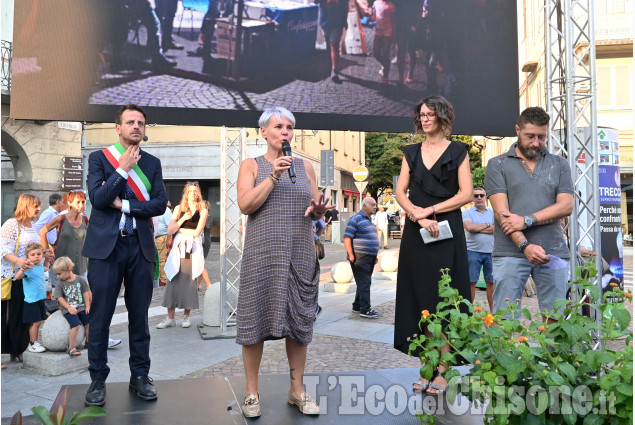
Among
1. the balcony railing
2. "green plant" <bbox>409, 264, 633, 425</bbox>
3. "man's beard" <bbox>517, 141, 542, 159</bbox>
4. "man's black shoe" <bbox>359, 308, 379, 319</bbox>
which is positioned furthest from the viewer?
the balcony railing

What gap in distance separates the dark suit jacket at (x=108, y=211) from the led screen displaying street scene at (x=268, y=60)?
233 cm

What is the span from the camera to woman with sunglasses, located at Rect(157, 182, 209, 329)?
710 centimetres

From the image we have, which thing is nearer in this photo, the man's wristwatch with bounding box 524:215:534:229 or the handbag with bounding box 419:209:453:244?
the handbag with bounding box 419:209:453:244

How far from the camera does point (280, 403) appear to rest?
359cm

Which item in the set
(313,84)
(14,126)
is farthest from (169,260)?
(14,126)

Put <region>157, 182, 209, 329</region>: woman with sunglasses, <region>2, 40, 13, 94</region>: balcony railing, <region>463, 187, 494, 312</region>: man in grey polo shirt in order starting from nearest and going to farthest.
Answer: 1. <region>157, 182, 209, 329</region>: woman with sunglasses
2. <region>463, 187, 494, 312</region>: man in grey polo shirt
3. <region>2, 40, 13, 94</region>: balcony railing

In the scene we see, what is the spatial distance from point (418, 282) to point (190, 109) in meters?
3.61

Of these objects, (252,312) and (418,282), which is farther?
(418,282)

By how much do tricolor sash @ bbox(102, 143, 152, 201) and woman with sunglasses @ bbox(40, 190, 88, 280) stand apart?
324 centimetres

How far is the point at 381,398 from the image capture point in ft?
12.0

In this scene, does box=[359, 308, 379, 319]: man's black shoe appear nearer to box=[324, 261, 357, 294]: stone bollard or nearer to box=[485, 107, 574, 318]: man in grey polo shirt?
box=[324, 261, 357, 294]: stone bollard

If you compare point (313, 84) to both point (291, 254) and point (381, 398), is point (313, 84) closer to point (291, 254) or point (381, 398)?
point (291, 254)

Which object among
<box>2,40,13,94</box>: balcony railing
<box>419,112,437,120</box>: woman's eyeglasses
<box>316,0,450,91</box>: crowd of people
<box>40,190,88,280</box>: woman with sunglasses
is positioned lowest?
<box>40,190,88,280</box>: woman with sunglasses

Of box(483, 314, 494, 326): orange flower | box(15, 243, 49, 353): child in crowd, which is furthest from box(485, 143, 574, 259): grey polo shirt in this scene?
box(15, 243, 49, 353): child in crowd
